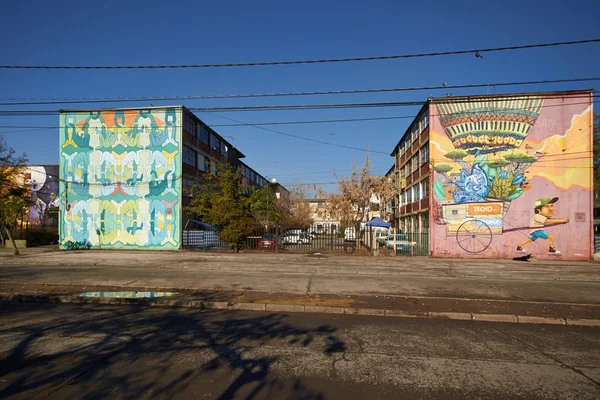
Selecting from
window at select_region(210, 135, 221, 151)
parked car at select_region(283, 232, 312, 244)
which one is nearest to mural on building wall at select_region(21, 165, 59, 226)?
window at select_region(210, 135, 221, 151)

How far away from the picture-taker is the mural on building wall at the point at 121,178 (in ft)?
76.4

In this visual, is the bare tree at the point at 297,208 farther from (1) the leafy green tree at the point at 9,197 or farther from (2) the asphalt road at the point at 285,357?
(2) the asphalt road at the point at 285,357

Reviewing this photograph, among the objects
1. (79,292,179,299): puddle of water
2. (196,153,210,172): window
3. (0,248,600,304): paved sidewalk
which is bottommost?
(0,248,600,304): paved sidewalk

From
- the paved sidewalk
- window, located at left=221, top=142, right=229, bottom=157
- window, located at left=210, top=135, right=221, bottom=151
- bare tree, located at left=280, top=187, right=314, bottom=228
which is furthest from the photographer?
bare tree, located at left=280, top=187, right=314, bottom=228

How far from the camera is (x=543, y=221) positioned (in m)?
20.1

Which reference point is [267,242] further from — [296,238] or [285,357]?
[285,357]

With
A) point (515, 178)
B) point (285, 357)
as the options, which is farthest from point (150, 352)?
point (515, 178)

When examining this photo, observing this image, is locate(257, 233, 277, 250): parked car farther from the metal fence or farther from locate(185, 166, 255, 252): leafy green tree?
locate(185, 166, 255, 252): leafy green tree

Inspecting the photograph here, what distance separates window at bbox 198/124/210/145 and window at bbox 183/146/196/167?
2308 millimetres

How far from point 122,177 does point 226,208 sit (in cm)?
841

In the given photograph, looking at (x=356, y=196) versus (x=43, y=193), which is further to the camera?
(x=43, y=193)

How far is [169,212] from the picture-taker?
23188mm

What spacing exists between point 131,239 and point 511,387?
23305 millimetres

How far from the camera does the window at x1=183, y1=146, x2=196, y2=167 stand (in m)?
27.1
